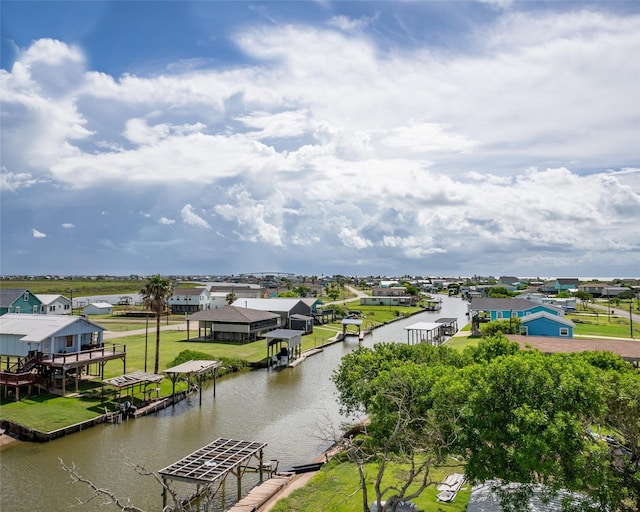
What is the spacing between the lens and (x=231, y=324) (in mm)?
72250

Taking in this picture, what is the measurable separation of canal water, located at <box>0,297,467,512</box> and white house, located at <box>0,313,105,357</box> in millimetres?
11365

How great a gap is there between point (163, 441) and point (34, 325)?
19590 millimetres

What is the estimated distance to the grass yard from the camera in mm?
19984

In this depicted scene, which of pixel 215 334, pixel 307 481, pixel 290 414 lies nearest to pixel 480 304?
pixel 215 334

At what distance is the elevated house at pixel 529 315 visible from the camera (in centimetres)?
5834

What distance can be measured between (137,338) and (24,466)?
43.0m

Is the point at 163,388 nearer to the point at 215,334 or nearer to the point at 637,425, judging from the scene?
the point at 215,334

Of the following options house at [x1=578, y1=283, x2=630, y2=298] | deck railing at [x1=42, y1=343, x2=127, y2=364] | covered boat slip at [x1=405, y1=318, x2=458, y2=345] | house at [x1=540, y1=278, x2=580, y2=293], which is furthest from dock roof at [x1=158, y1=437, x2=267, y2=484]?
house at [x1=540, y1=278, x2=580, y2=293]

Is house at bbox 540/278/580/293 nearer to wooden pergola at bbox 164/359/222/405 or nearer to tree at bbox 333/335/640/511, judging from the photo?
wooden pergola at bbox 164/359/222/405

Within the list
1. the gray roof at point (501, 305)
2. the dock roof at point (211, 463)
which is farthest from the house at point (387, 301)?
the dock roof at point (211, 463)

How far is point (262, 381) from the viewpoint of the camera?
49875mm

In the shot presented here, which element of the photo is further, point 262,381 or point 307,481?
point 262,381

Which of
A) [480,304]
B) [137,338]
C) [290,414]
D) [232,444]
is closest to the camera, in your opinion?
[232,444]

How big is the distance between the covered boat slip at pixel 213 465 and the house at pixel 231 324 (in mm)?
44823
